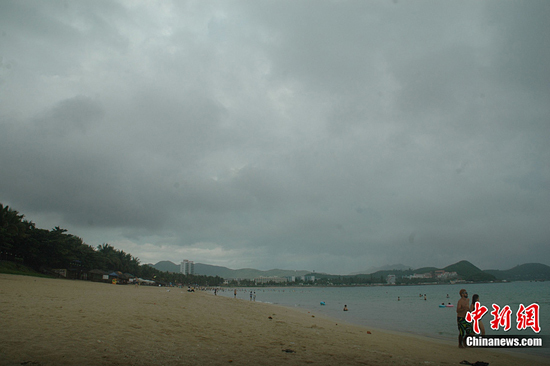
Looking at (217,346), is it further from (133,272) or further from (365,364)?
(133,272)

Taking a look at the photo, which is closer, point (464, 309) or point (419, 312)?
point (464, 309)

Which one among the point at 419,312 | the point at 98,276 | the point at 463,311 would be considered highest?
the point at 463,311

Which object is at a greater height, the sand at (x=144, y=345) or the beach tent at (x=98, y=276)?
the sand at (x=144, y=345)

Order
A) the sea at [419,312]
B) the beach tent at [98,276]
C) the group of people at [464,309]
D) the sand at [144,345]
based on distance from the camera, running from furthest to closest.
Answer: the beach tent at [98,276] < the sea at [419,312] < the group of people at [464,309] < the sand at [144,345]

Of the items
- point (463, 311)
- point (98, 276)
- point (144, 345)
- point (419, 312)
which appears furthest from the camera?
point (98, 276)

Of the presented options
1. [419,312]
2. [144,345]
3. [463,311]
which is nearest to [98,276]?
[419,312]

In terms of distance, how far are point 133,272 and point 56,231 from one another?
195 ft

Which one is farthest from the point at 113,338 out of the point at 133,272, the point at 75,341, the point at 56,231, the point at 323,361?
the point at 133,272

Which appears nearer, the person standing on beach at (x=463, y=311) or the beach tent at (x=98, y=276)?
the person standing on beach at (x=463, y=311)

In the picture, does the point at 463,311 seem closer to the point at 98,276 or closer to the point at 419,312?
the point at 419,312

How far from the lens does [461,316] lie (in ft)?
36.0

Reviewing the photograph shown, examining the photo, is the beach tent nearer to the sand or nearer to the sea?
the sea

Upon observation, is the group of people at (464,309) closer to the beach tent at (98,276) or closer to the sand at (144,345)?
the sand at (144,345)

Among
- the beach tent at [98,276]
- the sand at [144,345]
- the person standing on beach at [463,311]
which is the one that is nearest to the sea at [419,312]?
the person standing on beach at [463,311]
